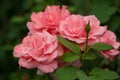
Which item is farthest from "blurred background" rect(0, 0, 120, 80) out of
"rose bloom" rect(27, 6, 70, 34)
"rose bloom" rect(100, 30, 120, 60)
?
"rose bloom" rect(27, 6, 70, 34)

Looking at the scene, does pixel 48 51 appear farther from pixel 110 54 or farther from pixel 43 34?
pixel 110 54

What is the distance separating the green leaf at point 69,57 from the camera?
1568 millimetres

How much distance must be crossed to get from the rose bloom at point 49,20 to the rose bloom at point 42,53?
0.07 meters

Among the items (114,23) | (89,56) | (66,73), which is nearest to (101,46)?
Answer: (89,56)

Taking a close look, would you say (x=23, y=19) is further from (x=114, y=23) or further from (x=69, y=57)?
(x=69, y=57)

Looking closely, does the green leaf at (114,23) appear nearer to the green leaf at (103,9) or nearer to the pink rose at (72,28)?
the green leaf at (103,9)

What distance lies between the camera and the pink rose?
1.61m

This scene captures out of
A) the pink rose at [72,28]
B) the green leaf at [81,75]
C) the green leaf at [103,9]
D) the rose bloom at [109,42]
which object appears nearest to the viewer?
the green leaf at [81,75]

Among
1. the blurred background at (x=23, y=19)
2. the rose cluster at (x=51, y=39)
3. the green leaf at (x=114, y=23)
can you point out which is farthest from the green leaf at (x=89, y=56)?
the green leaf at (x=114, y=23)

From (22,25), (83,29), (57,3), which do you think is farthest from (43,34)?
(22,25)

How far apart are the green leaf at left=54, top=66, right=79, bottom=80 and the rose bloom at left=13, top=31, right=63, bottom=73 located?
0.03m

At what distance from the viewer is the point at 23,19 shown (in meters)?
2.80

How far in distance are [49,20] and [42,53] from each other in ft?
0.49

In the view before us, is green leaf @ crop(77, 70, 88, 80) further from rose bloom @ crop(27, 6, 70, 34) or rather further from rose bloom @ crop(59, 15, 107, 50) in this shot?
rose bloom @ crop(27, 6, 70, 34)
